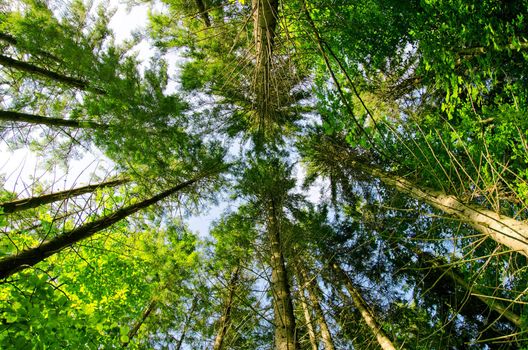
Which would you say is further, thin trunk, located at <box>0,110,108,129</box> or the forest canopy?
thin trunk, located at <box>0,110,108,129</box>

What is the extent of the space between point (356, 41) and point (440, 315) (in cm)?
686

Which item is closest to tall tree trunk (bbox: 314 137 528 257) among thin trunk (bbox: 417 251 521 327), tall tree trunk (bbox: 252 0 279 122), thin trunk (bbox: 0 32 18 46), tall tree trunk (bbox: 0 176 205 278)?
thin trunk (bbox: 417 251 521 327)

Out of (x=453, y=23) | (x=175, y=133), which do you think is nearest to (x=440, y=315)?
(x=453, y=23)

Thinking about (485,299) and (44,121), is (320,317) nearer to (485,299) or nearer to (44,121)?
(485,299)

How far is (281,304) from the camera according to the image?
446cm

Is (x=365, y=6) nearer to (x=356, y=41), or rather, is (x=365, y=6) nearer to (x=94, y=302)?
(x=356, y=41)

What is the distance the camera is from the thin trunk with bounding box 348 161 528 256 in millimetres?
2456

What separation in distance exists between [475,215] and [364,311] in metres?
4.75

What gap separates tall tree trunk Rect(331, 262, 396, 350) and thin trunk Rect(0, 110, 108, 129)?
653 centimetres

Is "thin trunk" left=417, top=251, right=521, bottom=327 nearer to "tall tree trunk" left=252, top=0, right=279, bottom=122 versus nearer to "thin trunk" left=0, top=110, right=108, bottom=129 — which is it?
"tall tree trunk" left=252, top=0, right=279, bottom=122

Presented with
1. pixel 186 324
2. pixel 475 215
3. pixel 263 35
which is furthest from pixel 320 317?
pixel 186 324

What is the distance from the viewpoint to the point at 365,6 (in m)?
5.71

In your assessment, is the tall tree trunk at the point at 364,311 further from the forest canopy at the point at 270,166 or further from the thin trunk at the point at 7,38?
the thin trunk at the point at 7,38

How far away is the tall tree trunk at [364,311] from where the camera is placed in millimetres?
5621
